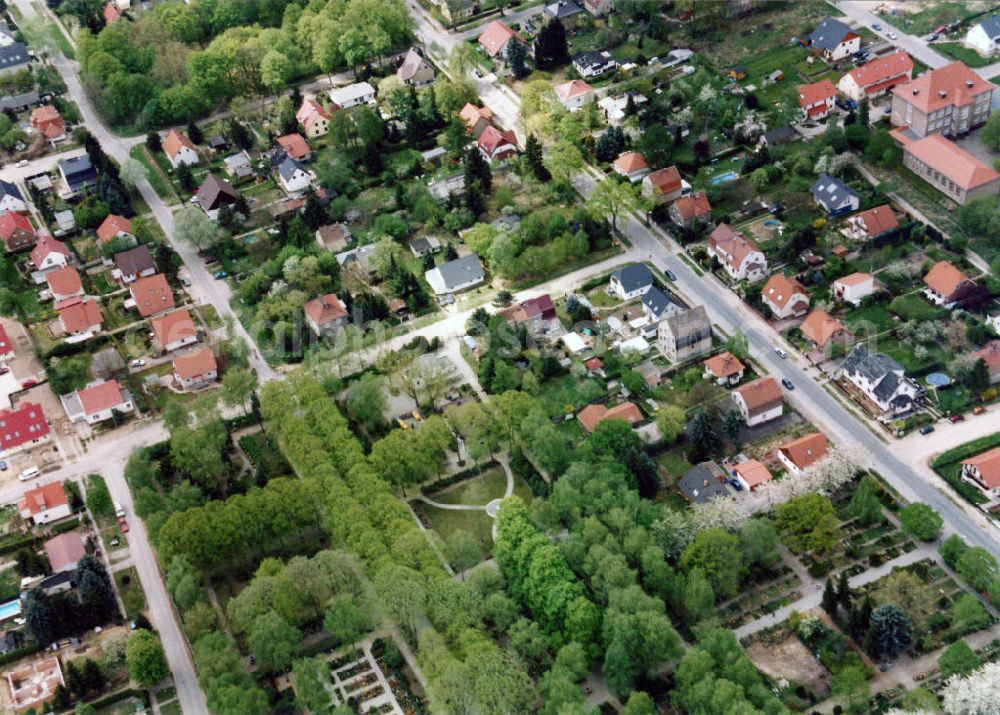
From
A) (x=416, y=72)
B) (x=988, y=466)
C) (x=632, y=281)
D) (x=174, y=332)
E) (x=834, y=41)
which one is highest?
(x=416, y=72)

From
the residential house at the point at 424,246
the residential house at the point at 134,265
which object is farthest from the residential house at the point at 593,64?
the residential house at the point at 134,265

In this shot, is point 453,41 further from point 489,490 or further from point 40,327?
point 489,490

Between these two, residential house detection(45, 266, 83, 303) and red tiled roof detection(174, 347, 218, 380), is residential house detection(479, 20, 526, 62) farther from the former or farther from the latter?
red tiled roof detection(174, 347, 218, 380)

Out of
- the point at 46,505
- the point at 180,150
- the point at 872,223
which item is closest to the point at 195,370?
the point at 46,505

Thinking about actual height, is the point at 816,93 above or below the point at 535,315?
above

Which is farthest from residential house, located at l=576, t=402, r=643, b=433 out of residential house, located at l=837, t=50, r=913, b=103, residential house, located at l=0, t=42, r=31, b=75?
residential house, located at l=0, t=42, r=31, b=75

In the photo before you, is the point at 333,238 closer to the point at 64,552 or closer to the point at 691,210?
the point at 691,210

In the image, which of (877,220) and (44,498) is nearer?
(44,498)
